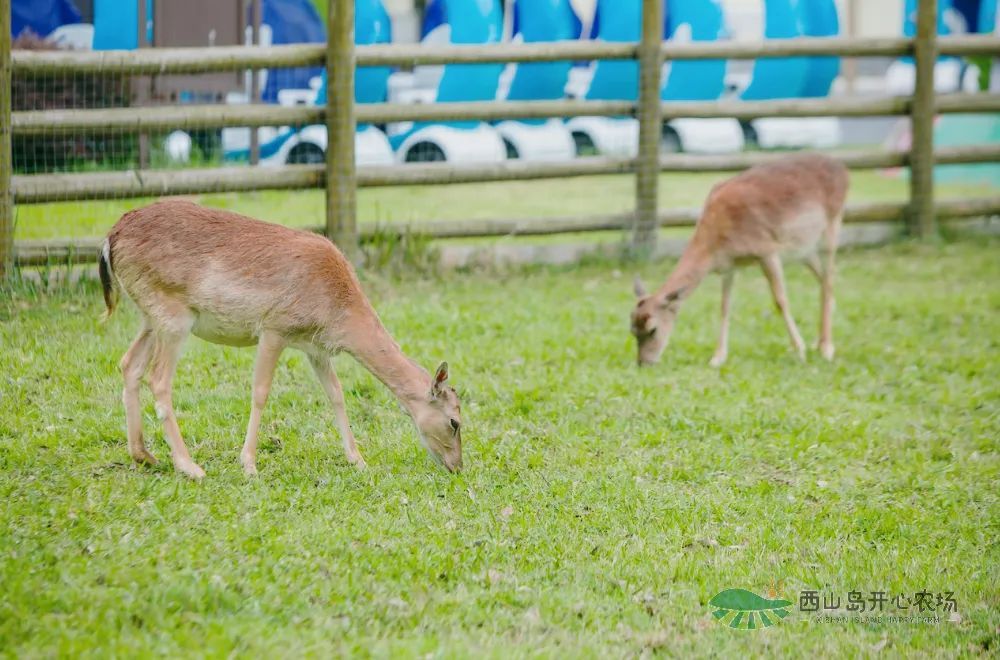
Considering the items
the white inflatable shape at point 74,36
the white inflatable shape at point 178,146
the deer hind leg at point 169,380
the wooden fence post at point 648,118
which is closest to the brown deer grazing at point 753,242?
the wooden fence post at point 648,118

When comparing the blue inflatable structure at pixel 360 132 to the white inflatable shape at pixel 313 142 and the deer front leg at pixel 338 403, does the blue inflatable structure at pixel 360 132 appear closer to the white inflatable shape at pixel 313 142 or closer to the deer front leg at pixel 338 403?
the white inflatable shape at pixel 313 142

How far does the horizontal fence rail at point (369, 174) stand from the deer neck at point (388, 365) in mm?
4329

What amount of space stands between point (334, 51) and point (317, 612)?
709 cm

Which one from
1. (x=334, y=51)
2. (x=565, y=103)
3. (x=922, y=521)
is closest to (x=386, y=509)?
(x=922, y=521)

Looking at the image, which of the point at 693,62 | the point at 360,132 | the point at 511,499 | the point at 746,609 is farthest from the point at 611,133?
the point at 746,609

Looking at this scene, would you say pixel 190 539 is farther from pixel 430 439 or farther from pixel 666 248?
pixel 666 248

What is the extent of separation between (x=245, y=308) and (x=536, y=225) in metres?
6.34

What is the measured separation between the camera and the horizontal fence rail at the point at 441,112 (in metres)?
9.96

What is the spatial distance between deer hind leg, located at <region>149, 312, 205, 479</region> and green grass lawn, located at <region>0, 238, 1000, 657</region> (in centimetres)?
14

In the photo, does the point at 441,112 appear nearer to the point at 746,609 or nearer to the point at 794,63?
the point at 794,63

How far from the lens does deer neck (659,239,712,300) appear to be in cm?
964

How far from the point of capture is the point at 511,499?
20.4 ft

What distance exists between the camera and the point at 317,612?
15.5ft

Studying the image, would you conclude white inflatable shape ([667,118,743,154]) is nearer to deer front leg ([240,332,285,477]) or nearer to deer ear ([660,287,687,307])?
deer ear ([660,287,687,307])
